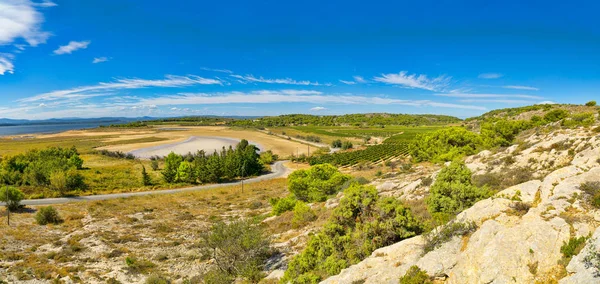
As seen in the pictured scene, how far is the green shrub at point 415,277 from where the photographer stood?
9291 mm

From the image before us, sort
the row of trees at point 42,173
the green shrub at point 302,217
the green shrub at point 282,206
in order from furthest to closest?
the row of trees at point 42,173
the green shrub at point 282,206
the green shrub at point 302,217

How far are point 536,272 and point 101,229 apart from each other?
4071cm

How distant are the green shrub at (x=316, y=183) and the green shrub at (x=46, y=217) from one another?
1223 inches

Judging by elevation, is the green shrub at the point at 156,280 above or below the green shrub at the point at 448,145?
below

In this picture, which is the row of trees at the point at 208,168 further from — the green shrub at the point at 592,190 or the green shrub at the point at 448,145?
the green shrub at the point at 592,190

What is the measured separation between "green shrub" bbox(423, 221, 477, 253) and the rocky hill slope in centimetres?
4

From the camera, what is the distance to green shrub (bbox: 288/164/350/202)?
3691 centimetres

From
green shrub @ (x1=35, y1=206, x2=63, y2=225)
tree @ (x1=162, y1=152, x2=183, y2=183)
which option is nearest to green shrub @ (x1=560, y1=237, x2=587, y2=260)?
green shrub @ (x1=35, y1=206, x2=63, y2=225)

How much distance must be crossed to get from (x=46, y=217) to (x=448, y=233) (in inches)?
1836

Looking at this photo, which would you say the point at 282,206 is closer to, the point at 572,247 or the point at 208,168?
the point at 572,247

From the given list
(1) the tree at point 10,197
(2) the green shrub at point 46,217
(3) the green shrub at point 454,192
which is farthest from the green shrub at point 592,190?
(1) the tree at point 10,197

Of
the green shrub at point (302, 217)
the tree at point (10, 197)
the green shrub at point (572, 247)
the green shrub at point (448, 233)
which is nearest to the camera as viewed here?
the green shrub at point (572, 247)

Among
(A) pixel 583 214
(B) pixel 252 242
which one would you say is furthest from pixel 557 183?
(B) pixel 252 242

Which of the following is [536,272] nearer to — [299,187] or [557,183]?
[557,183]
